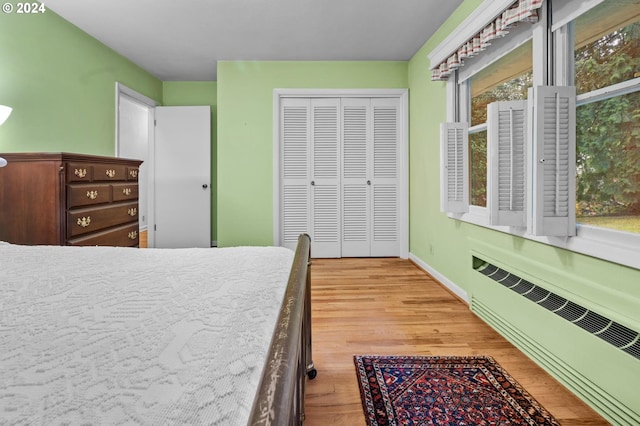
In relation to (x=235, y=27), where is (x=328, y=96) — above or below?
below

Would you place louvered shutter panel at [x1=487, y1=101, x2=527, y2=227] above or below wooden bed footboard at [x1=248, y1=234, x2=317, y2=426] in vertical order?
above

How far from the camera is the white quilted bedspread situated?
43 centimetres

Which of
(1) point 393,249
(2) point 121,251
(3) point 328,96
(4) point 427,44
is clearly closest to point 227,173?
(3) point 328,96

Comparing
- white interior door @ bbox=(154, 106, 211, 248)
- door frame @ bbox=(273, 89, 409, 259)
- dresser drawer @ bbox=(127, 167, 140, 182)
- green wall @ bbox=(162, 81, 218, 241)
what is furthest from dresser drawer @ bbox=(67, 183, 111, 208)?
green wall @ bbox=(162, 81, 218, 241)

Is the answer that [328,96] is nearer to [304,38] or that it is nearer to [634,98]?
[304,38]

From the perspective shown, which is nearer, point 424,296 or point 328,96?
point 424,296

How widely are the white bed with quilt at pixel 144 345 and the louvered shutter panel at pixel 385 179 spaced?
371 centimetres

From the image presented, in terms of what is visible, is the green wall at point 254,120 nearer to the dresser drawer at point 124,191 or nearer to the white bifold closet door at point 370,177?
the white bifold closet door at point 370,177

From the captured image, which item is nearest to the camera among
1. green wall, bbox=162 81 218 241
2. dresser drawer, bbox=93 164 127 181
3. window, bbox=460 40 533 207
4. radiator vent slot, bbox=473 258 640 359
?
radiator vent slot, bbox=473 258 640 359

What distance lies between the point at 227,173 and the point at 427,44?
2.81m

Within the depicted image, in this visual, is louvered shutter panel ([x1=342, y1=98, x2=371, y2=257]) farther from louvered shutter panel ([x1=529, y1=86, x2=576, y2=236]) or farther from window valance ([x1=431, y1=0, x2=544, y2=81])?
louvered shutter panel ([x1=529, y1=86, x2=576, y2=236])

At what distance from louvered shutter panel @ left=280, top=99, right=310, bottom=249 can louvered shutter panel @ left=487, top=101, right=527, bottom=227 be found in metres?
2.82

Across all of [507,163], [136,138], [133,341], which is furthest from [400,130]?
[133,341]

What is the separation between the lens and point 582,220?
1.75 m
